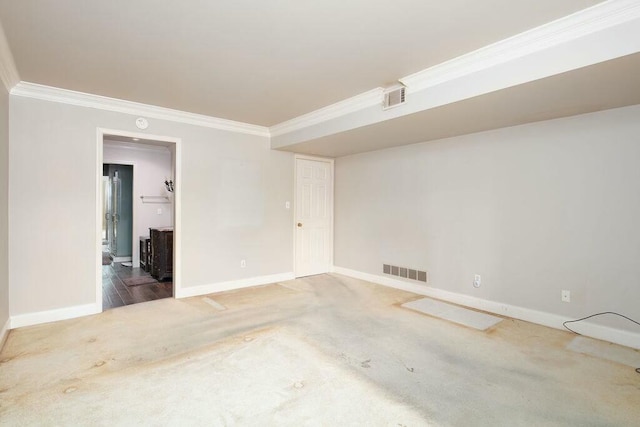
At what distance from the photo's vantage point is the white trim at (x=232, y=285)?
442cm

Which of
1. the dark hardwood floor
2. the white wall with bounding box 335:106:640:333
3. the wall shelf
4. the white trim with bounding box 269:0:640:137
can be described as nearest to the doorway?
the wall shelf

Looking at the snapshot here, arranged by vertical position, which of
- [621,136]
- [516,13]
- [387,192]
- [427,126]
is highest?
[516,13]

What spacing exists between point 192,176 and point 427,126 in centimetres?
310

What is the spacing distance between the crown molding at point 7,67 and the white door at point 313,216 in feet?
11.7

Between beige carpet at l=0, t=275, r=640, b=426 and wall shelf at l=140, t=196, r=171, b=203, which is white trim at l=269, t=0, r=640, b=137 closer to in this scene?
beige carpet at l=0, t=275, r=640, b=426

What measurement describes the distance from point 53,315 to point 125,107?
2461 mm

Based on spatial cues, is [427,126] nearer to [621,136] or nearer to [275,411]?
[621,136]

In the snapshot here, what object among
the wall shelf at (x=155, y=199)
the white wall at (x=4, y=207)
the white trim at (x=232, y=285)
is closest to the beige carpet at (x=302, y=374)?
the white wall at (x=4, y=207)

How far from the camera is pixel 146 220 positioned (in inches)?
259

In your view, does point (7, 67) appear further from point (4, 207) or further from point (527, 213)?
point (527, 213)

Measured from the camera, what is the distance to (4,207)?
10.1 feet

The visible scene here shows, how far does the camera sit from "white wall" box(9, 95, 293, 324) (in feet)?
10.9

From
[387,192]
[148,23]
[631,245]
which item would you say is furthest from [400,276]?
[148,23]

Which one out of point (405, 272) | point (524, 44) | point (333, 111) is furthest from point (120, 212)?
point (524, 44)
